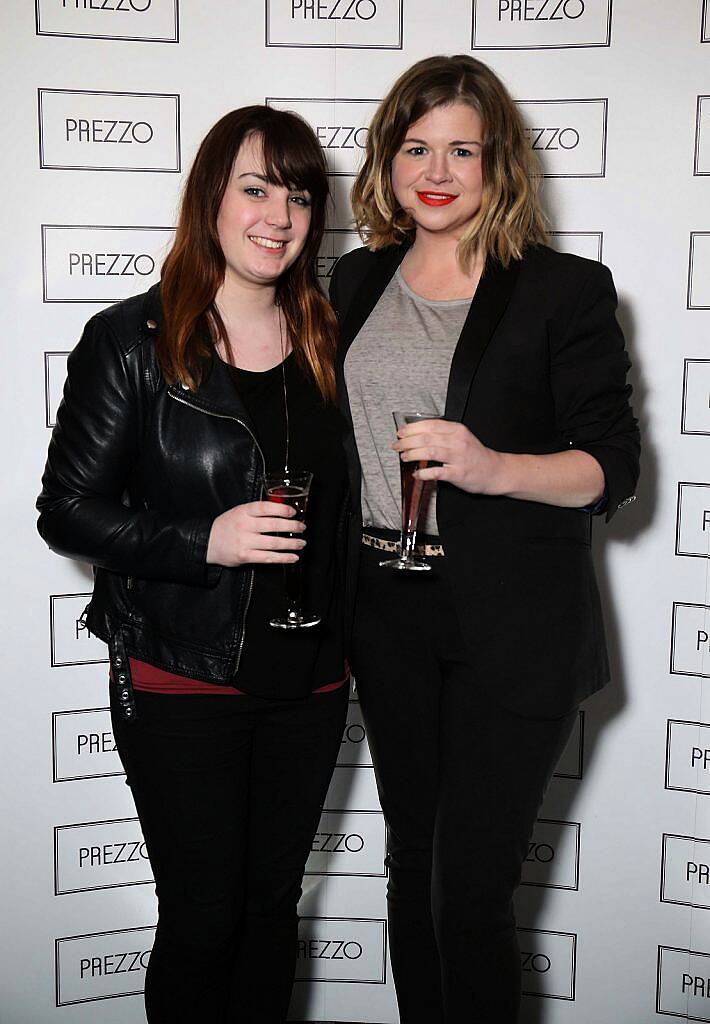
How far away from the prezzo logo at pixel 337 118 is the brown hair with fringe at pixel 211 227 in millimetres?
652

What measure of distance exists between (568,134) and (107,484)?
1.43m

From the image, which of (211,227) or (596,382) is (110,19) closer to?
(211,227)

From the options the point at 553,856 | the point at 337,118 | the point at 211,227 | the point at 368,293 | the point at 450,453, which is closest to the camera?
the point at 450,453

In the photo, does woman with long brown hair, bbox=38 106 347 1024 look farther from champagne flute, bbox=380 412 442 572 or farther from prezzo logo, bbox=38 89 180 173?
prezzo logo, bbox=38 89 180 173

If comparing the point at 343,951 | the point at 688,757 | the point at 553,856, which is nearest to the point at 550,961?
the point at 553,856

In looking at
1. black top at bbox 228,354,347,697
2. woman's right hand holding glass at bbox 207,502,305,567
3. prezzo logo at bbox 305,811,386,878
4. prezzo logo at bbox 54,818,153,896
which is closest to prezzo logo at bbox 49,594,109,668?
prezzo logo at bbox 54,818,153,896

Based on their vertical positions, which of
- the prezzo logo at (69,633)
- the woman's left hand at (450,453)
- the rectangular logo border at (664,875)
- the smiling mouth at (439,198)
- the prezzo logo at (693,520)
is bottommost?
the rectangular logo border at (664,875)

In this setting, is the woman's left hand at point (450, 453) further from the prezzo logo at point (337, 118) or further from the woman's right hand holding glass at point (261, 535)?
the prezzo logo at point (337, 118)

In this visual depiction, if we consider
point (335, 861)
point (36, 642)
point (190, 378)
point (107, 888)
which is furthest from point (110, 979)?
point (190, 378)

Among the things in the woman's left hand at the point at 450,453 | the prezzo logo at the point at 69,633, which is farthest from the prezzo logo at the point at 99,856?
the woman's left hand at the point at 450,453

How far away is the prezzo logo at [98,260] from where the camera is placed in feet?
8.62

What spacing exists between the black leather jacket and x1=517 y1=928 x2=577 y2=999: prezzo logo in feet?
4.74

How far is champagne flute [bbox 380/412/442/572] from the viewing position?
183 centimetres

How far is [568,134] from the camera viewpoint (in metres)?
2.65
